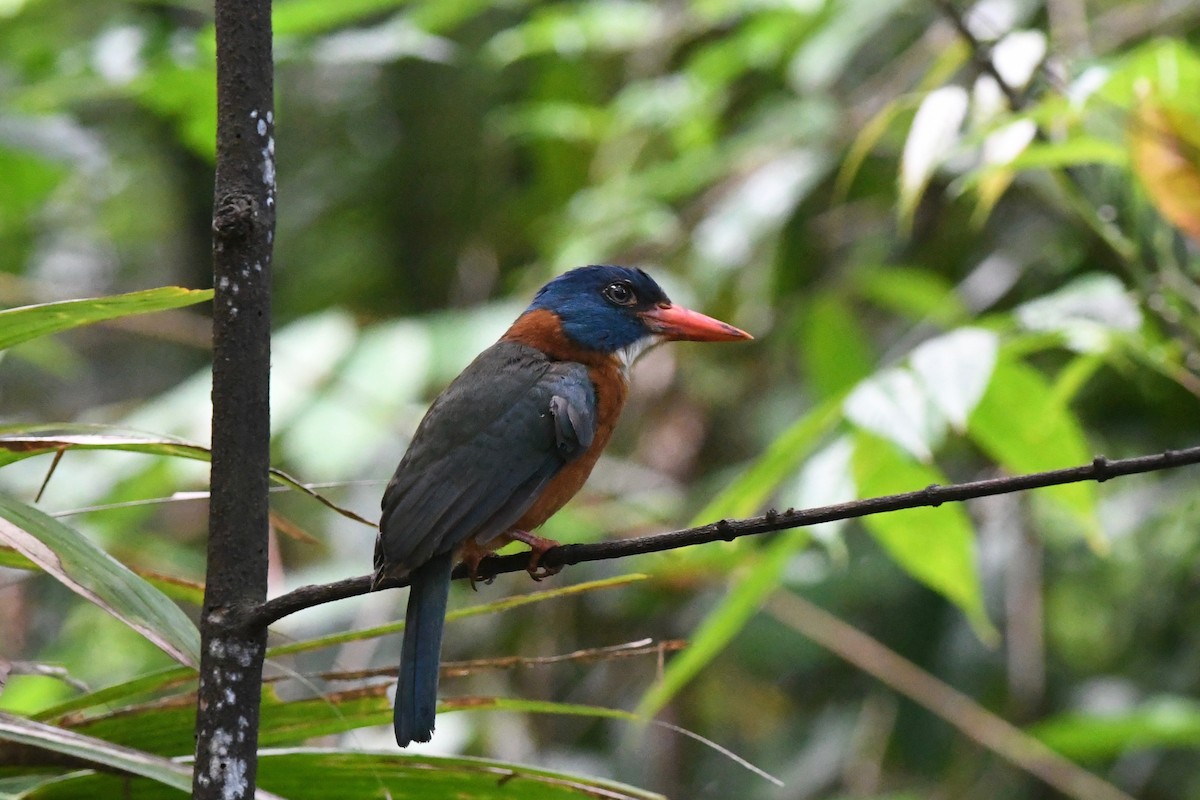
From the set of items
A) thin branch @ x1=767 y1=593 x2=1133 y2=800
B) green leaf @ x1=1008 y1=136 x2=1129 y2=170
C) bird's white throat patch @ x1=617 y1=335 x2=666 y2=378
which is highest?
bird's white throat patch @ x1=617 y1=335 x2=666 y2=378

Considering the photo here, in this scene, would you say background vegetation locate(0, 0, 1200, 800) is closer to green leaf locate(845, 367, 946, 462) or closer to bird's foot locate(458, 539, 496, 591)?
green leaf locate(845, 367, 946, 462)

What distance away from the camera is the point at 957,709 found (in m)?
3.55

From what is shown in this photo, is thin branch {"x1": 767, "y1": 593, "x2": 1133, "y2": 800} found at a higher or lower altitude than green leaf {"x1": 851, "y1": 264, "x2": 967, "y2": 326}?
lower

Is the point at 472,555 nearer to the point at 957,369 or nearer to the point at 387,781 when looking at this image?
the point at 387,781

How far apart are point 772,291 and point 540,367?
1927 mm

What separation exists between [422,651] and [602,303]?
1.33 metres

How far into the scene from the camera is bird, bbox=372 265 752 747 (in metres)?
2.03

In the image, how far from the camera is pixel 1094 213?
2553 mm

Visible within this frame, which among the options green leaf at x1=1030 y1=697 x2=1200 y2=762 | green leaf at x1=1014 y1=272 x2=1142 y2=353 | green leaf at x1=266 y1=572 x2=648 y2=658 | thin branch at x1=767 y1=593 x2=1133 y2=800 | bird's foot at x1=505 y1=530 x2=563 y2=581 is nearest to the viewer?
green leaf at x1=266 y1=572 x2=648 y2=658

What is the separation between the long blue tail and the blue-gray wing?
0.04 metres

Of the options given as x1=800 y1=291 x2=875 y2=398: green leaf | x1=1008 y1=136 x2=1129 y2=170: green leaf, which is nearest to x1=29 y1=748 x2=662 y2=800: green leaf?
x1=1008 y1=136 x2=1129 y2=170: green leaf

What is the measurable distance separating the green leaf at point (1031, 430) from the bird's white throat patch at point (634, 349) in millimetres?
717

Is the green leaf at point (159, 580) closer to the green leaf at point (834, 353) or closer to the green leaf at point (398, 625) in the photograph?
the green leaf at point (398, 625)

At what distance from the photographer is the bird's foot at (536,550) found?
1.93 m
